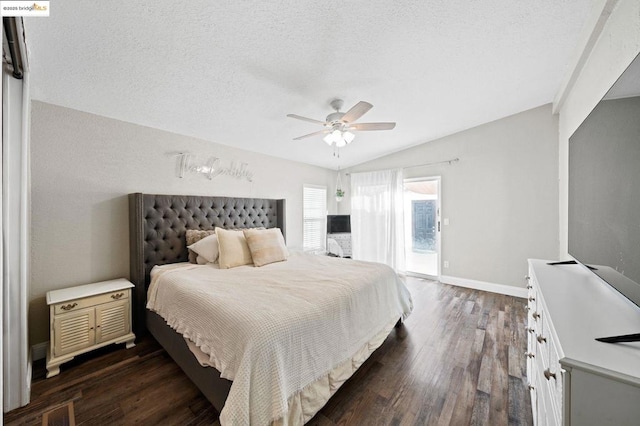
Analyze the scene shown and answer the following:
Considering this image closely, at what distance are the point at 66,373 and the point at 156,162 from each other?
2.17 metres

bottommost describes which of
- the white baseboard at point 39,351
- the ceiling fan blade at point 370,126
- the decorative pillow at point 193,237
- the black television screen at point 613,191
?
the white baseboard at point 39,351

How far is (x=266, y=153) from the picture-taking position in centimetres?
422

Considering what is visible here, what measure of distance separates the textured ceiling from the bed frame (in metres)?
0.94

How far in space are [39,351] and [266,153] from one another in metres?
3.45

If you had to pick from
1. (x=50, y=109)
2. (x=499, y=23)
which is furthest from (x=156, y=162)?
(x=499, y=23)

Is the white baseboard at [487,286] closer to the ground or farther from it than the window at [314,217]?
closer to the ground

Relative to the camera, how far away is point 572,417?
829 mm

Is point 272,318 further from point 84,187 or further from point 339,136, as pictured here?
point 84,187

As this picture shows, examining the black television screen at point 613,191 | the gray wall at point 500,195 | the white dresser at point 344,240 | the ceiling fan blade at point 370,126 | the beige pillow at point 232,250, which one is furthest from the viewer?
the white dresser at point 344,240

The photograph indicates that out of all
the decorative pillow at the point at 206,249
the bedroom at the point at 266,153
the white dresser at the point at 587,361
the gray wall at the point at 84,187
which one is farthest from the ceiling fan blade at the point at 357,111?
the gray wall at the point at 84,187

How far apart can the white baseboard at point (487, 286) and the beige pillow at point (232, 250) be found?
3.49m

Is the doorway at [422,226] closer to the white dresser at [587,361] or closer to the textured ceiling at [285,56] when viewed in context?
the textured ceiling at [285,56]

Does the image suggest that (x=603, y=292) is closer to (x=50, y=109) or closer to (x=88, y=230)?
(x=88, y=230)

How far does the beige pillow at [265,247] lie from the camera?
2922 mm
